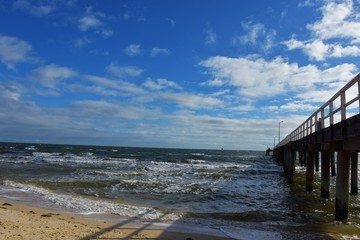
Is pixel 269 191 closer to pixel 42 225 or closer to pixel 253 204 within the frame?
pixel 253 204

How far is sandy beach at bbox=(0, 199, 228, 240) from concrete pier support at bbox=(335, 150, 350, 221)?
382cm

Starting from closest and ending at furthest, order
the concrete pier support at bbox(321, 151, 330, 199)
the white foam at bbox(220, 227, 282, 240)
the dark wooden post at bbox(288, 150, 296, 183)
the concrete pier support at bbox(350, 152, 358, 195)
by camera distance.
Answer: the white foam at bbox(220, 227, 282, 240)
the concrete pier support at bbox(321, 151, 330, 199)
the concrete pier support at bbox(350, 152, 358, 195)
the dark wooden post at bbox(288, 150, 296, 183)

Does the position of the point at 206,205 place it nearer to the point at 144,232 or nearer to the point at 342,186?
the point at 342,186

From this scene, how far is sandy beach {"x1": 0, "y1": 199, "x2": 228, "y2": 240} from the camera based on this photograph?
706cm

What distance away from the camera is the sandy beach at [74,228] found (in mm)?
7062

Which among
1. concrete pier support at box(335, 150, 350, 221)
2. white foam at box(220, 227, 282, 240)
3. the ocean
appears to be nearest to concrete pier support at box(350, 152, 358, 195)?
the ocean

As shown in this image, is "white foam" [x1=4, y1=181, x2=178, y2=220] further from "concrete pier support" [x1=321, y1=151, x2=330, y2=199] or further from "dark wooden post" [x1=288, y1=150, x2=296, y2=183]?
"dark wooden post" [x1=288, y1=150, x2=296, y2=183]

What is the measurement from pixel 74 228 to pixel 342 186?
→ 7.00m

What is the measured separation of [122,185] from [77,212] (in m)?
7.03

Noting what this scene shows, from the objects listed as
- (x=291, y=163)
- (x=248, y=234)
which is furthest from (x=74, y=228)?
(x=291, y=163)

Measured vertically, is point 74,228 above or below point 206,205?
above

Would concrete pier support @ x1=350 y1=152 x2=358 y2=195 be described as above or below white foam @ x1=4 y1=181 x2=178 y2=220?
above

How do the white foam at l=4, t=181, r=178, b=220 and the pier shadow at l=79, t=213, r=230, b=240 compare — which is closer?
the pier shadow at l=79, t=213, r=230, b=240

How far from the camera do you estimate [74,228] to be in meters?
7.78
